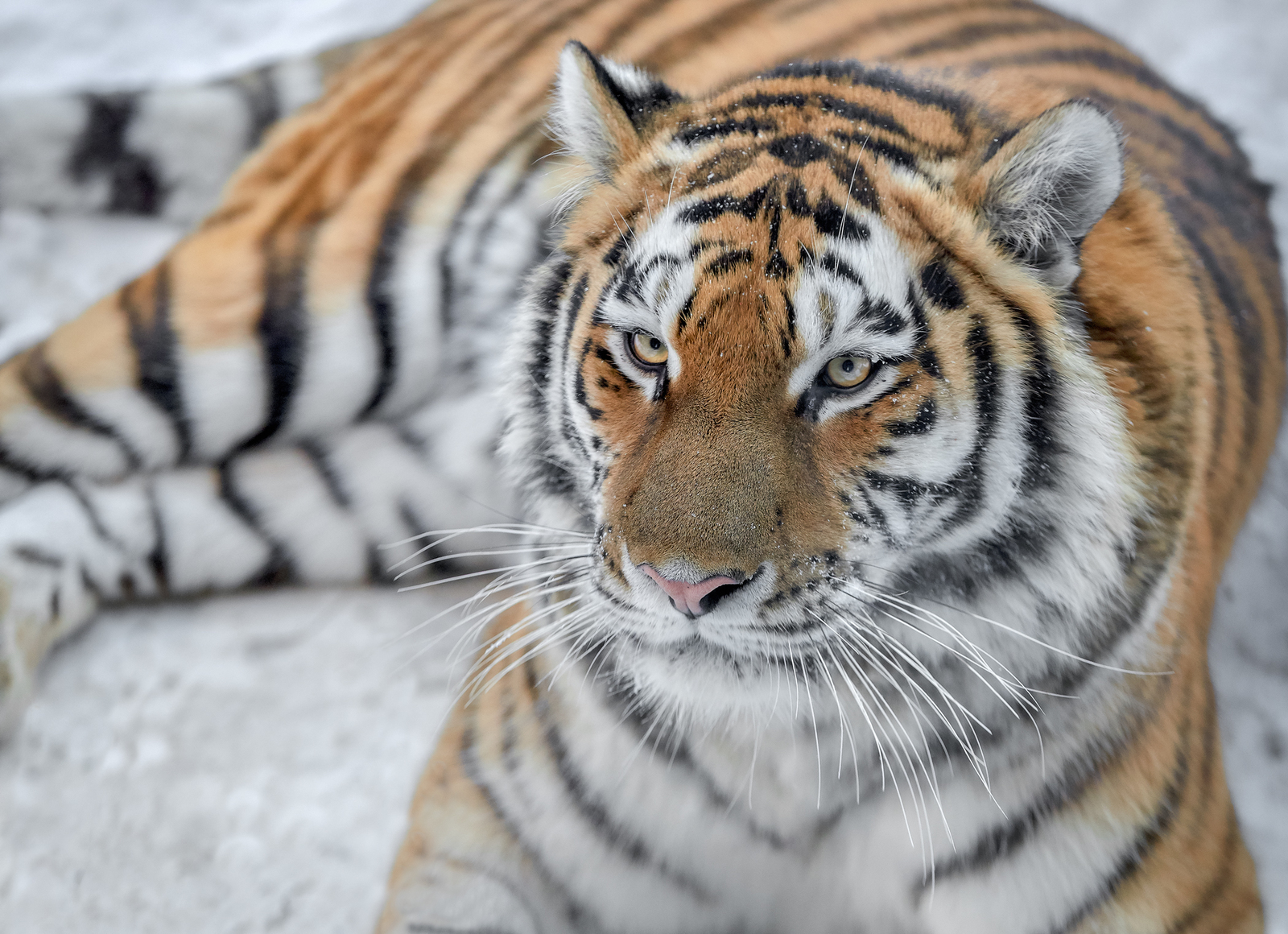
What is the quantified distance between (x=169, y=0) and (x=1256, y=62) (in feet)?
9.21

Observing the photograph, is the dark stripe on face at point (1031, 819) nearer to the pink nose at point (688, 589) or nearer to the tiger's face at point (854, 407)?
the tiger's face at point (854, 407)

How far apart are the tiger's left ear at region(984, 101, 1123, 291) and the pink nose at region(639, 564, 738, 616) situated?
15.4 inches

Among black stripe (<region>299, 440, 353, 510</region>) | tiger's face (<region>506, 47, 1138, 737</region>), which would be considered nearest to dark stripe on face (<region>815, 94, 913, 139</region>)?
tiger's face (<region>506, 47, 1138, 737</region>)

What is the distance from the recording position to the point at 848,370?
3.13 feet

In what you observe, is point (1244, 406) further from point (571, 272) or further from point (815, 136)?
point (571, 272)

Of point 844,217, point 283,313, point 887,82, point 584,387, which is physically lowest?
point 283,313

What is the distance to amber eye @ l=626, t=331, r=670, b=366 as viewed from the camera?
3.34ft

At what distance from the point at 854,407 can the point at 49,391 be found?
1294 millimetres

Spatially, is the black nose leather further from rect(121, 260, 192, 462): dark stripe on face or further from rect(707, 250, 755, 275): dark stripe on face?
rect(121, 260, 192, 462): dark stripe on face

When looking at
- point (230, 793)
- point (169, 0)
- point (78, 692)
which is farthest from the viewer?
point (169, 0)

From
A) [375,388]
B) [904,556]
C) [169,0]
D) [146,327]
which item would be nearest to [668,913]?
[904,556]

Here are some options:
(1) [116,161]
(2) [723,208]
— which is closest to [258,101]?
(1) [116,161]

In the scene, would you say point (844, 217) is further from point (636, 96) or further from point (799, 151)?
point (636, 96)

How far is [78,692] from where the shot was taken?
63.6 inches
